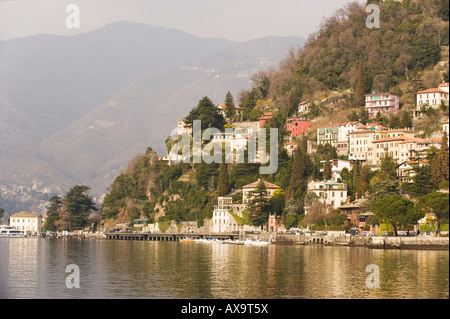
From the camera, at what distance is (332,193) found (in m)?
79.9

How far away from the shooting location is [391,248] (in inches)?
2311

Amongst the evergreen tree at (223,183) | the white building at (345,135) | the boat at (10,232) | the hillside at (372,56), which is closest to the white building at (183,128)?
the hillside at (372,56)

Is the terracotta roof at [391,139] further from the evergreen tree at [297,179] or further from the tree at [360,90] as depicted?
the tree at [360,90]

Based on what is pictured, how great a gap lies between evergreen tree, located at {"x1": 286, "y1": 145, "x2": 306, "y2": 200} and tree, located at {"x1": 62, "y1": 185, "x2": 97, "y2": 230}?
39.3m

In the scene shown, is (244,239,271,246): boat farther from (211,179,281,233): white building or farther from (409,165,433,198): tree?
(409,165,433,198): tree

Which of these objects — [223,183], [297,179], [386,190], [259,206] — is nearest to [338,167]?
[297,179]

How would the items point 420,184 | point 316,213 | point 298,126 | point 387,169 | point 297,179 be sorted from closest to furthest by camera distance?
1. point 420,184
2. point 387,169
3. point 316,213
4. point 297,179
5. point 298,126

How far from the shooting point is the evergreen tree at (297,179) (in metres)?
82.8

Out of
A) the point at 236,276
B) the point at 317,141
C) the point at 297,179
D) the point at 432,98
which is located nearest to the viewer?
the point at 236,276

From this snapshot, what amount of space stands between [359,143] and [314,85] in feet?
66.0

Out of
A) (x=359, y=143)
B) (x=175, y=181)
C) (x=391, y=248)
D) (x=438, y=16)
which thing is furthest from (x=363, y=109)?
(x=391, y=248)

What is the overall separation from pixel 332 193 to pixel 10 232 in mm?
68805

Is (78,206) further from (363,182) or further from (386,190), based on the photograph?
(386,190)

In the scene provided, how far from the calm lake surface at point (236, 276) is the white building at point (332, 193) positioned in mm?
21036
